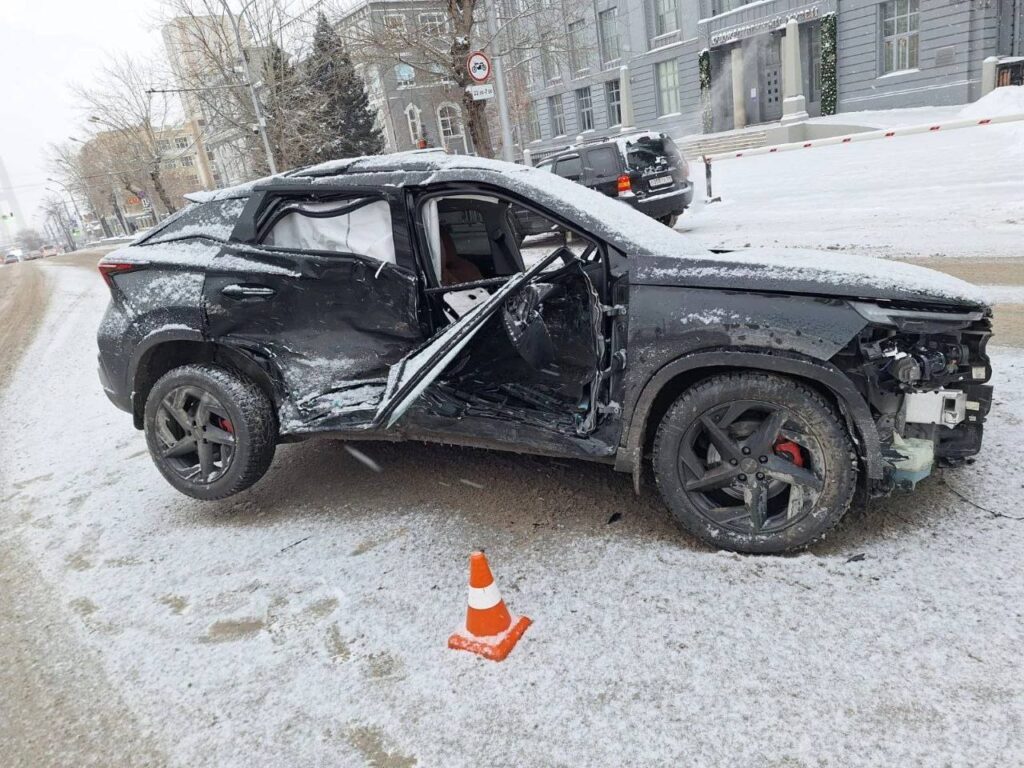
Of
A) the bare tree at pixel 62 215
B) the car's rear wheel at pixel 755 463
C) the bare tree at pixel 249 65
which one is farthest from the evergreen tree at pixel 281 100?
the bare tree at pixel 62 215

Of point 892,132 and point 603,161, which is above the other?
point 603,161

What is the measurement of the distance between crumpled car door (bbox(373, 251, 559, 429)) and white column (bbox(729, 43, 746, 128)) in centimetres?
2947

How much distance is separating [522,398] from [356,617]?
1.33 m

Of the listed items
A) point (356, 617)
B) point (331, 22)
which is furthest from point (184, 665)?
point (331, 22)

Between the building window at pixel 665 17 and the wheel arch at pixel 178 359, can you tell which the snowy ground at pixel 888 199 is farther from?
the building window at pixel 665 17

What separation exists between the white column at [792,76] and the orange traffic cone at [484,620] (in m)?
27.3

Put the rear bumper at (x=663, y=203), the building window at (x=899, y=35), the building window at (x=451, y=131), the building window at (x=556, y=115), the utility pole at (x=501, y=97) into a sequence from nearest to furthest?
1. the rear bumper at (x=663, y=203)
2. the utility pole at (x=501, y=97)
3. the building window at (x=899, y=35)
4. the building window at (x=556, y=115)
5. the building window at (x=451, y=131)

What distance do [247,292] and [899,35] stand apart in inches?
1092

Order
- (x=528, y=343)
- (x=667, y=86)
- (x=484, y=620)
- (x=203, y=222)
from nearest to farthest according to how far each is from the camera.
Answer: (x=484, y=620), (x=528, y=343), (x=203, y=222), (x=667, y=86)

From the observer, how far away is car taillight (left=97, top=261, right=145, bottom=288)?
4.11 meters

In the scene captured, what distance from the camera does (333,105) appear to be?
34719 millimetres

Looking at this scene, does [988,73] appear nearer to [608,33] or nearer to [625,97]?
[625,97]

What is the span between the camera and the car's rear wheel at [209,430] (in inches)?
153

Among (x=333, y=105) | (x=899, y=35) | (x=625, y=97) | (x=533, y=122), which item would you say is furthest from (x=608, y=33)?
(x=899, y=35)
